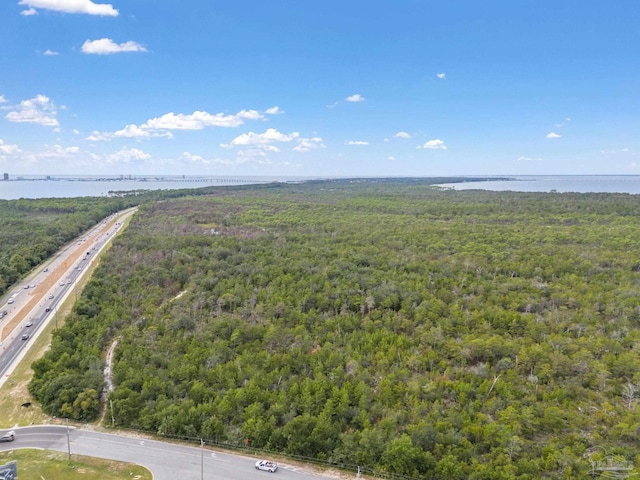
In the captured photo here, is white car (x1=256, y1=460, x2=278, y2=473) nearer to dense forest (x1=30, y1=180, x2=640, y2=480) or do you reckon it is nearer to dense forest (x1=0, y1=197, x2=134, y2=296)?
dense forest (x1=30, y1=180, x2=640, y2=480)

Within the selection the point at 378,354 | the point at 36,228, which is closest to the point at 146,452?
the point at 378,354

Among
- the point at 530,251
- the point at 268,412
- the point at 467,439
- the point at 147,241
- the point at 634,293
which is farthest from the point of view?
the point at 147,241

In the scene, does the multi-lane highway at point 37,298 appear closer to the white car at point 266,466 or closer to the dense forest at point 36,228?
the dense forest at point 36,228

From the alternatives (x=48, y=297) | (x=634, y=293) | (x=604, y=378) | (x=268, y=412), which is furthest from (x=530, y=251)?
(x=48, y=297)

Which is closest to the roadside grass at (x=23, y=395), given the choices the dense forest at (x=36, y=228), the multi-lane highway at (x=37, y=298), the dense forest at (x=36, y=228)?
the multi-lane highway at (x=37, y=298)

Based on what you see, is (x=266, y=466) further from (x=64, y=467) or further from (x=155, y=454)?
(x=64, y=467)

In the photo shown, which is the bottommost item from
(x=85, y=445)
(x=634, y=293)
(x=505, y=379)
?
(x=85, y=445)

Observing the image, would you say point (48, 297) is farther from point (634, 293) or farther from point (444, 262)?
point (634, 293)
